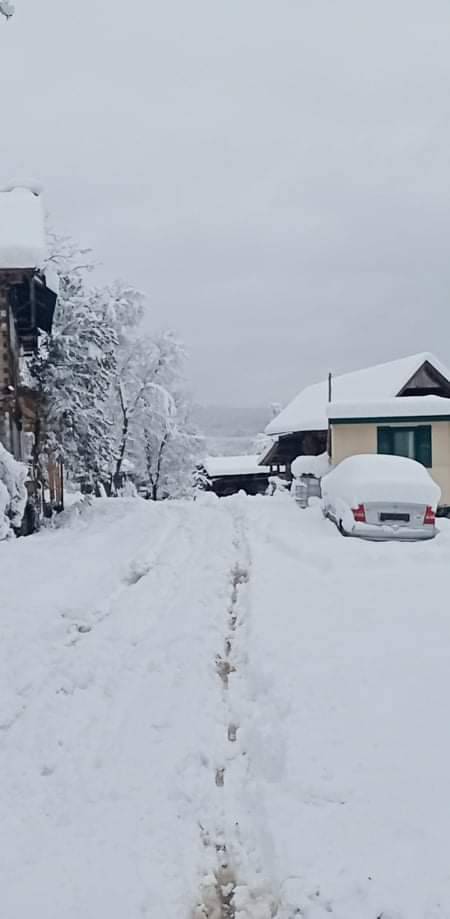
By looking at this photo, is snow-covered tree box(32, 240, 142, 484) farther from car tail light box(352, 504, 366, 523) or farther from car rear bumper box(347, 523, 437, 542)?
car rear bumper box(347, 523, 437, 542)

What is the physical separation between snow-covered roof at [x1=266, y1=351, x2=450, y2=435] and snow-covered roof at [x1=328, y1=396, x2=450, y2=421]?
2.27m

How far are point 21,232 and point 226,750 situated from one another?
14.8 metres

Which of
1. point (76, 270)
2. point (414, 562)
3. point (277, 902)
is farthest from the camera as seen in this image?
point (76, 270)

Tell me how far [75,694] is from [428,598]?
395cm

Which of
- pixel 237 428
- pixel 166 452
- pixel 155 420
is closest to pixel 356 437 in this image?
pixel 155 420

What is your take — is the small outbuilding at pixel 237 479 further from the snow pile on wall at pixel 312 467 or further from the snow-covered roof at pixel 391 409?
the snow-covered roof at pixel 391 409

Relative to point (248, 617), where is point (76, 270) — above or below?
above

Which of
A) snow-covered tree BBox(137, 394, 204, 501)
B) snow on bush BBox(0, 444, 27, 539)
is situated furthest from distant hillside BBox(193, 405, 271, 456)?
snow on bush BBox(0, 444, 27, 539)

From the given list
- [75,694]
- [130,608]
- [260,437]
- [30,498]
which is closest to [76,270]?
[30,498]

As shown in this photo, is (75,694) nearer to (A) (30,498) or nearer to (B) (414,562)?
(B) (414,562)

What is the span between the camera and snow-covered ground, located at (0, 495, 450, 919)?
2973 millimetres

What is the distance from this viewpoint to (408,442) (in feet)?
63.3

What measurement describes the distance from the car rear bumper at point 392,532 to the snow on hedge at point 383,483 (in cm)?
41

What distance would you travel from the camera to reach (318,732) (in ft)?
13.9
